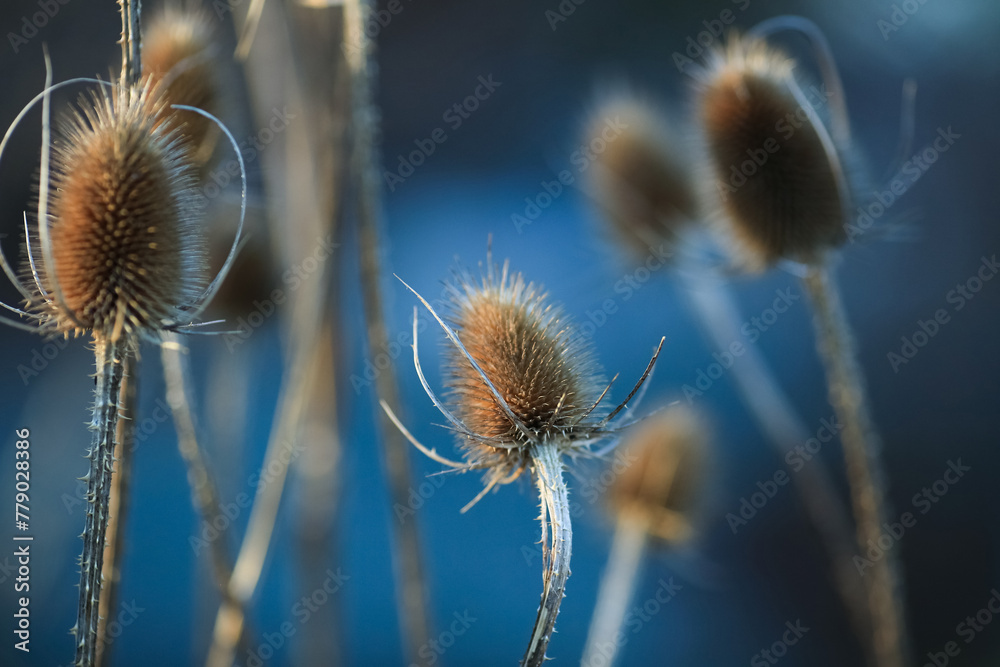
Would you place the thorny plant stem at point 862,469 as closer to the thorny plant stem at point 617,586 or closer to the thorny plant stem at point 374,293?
the thorny plant stem at point 617,586

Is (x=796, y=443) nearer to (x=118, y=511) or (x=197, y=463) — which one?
(x=197, y=463)

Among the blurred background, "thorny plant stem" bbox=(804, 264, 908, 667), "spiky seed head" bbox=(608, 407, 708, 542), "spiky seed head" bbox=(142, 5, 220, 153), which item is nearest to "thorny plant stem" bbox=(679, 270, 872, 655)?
"thorny plant stem" bbox=(804, 264, 908, 667)

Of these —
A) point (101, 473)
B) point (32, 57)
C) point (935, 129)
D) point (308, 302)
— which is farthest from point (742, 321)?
point (101, 473)

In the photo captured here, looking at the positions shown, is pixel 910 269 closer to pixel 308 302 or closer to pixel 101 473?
pixel 308 302

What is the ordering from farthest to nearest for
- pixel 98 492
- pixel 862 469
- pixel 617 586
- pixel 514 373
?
pixel 617 586 → pixel 862 469 → pixel 514 373 → pixel 98 492

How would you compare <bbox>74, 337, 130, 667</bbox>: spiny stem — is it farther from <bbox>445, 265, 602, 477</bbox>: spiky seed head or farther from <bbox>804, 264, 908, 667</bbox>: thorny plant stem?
<bbox>804, 264, 908, 667</bbox>: thorny plant stem

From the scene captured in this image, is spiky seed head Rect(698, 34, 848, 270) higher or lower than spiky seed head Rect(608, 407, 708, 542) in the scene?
higher

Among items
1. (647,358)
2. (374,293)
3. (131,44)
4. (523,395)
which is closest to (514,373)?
(523,395)
